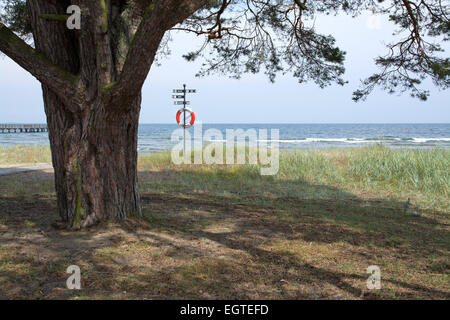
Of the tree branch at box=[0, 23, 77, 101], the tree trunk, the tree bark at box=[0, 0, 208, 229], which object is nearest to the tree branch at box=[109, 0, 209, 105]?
the tree bark at box=[0, 0, 208, 229]

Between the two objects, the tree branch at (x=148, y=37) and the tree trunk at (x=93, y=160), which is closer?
the tree branch at (x=148, y=37)

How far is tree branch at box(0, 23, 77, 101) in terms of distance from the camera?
12.5ft

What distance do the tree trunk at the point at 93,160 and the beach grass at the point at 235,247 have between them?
0.22m

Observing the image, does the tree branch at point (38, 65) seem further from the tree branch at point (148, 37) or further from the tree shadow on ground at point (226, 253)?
the tree shadow on ground at point (226, 253)

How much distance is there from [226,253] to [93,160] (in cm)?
161

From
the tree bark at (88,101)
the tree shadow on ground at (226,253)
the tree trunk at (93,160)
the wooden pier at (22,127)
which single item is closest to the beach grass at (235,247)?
the tree shadow on ground at (226,253)

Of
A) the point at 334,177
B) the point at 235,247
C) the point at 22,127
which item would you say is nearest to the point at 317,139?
the point at 334,177

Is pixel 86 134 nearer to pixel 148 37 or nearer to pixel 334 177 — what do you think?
pixel 148 37

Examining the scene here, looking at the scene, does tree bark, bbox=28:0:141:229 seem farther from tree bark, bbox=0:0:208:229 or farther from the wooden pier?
the wooden pier

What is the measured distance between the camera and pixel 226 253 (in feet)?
11.8

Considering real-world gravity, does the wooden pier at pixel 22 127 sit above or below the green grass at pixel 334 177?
above

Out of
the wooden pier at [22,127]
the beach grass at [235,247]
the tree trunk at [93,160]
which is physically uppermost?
the wooden pier at [22,127]

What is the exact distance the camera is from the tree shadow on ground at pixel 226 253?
2.84 m

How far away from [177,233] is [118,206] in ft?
2.23
